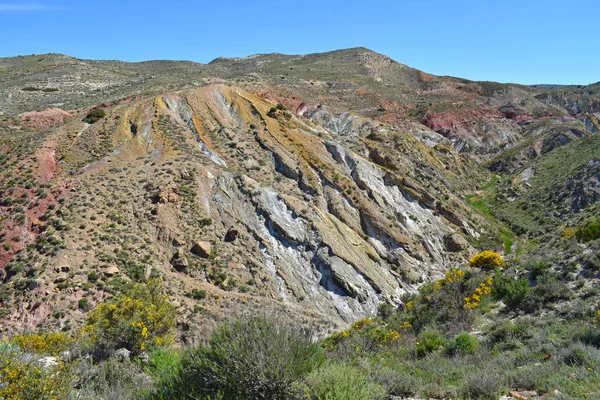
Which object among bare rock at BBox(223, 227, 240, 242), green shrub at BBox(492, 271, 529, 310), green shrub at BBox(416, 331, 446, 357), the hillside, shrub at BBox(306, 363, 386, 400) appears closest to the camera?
shrub at BBox(306, 363, 386, 400)

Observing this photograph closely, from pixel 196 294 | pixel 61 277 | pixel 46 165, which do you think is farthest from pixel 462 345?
pixel 46 165

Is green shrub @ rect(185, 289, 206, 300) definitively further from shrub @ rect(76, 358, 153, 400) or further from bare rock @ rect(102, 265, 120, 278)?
shrub @ rect(76, 358, 153, 400)

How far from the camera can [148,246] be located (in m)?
19.4

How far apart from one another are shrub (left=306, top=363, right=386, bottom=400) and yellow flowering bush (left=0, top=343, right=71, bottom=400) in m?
3.57

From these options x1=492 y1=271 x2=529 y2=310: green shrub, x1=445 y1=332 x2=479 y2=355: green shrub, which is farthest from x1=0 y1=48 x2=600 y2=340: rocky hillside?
x1=492 y1=271 x2=529 y2=310: green shrub

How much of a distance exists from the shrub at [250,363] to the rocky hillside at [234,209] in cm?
256

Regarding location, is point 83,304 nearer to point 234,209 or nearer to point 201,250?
point 201,250

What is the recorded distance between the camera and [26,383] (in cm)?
510

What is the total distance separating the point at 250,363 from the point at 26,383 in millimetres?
3017

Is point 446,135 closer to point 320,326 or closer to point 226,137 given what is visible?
point 226,137

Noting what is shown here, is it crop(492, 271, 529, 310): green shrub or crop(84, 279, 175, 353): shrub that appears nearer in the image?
crop(84, 279, 175, 353): shrub

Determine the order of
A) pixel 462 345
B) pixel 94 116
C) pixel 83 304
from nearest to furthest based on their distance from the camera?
pixel 462 345
pixel 83 304
pixel 94 116

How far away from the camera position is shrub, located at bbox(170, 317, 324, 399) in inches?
206

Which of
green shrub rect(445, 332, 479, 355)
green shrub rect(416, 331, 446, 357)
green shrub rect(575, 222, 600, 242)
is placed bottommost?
green shrub rect(416, 331, 446, 357)
